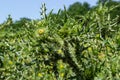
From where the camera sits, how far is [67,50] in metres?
2.82

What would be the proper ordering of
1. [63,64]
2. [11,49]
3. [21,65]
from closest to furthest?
[63,64] → [21,65] → [11,49]

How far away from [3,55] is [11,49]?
0.38 ft

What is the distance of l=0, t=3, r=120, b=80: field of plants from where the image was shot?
2.78 meters

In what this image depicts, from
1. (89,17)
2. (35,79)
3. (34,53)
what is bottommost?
(35,79)

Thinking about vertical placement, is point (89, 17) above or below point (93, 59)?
above

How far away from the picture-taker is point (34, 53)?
2910 millimetres

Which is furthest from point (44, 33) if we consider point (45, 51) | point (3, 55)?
point (3, 55)

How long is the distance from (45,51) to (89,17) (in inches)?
17.8

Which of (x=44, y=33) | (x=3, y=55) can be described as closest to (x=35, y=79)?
(x=44, y=33)

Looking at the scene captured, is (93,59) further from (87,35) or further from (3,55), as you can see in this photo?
(3,55)

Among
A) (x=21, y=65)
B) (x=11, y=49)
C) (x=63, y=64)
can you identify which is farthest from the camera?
(x=11, y=49)

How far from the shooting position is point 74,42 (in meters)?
2.85

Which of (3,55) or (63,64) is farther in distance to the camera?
(3,55)

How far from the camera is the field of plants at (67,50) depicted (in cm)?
278
